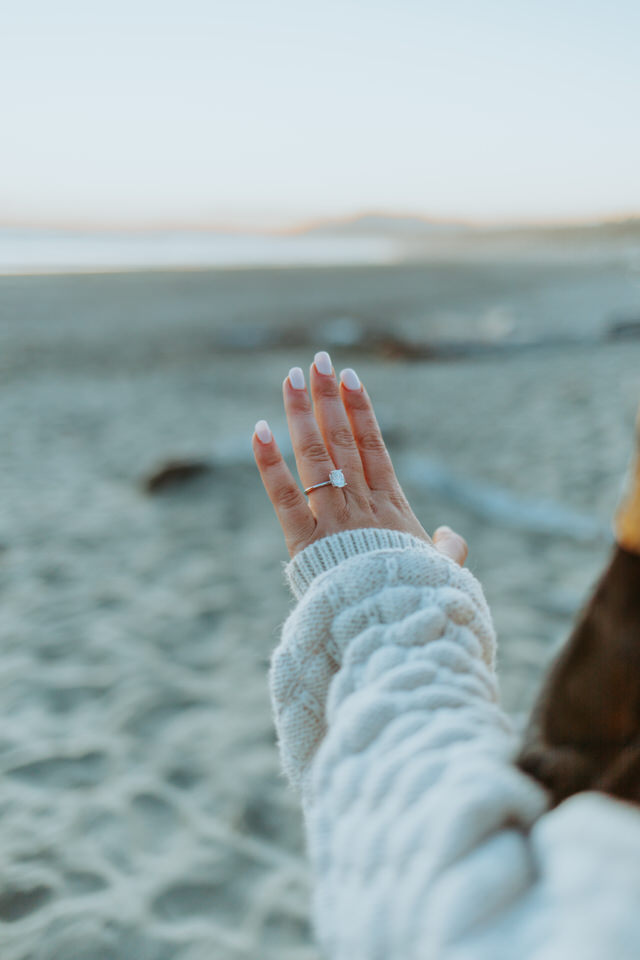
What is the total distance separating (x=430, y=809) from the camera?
2.05 ft

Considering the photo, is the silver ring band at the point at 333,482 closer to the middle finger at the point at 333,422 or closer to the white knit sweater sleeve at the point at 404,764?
the middle finger at the point at 333,422

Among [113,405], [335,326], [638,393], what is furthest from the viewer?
[335,326]

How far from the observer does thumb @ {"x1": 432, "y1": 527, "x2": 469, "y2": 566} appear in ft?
4.30

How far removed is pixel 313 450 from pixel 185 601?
2.27 metres

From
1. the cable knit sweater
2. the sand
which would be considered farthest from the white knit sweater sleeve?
the sand

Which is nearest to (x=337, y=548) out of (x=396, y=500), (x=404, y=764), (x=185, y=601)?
(x=396, y=500)

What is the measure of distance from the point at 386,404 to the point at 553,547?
3975mm

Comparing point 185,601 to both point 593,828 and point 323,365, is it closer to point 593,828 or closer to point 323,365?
point 323,365

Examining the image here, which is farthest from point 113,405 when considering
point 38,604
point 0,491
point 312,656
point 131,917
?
point 312,656

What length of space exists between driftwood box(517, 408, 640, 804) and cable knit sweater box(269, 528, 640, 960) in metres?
0.03

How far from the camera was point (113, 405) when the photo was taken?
24.5 ft

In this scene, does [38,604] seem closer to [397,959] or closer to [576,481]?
[397,959]

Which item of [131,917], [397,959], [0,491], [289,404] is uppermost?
[289,404]

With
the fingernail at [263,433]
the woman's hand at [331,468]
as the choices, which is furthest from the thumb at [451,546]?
the fingernail at [263,433]
